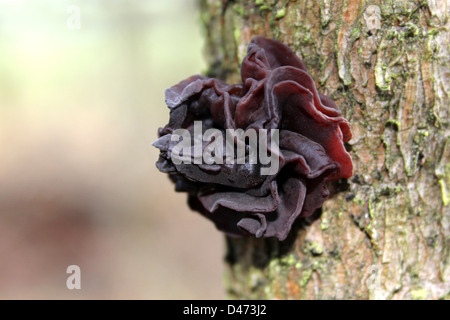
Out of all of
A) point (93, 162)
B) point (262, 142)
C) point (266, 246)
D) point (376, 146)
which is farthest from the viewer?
point (93, 162)

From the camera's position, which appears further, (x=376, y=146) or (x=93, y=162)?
(x=93, y=162)

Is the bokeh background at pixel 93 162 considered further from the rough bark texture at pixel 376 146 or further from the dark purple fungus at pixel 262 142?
the dark purple fungus at pixel 262 142

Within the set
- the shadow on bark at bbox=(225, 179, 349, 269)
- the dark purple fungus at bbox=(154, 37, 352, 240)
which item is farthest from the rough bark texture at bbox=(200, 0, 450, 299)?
the dark purple fungus at bbox=(154, 37, 352, 240)

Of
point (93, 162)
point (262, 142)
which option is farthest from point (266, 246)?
point (93, 162)

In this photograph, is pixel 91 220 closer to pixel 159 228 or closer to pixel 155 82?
pixel 159 228

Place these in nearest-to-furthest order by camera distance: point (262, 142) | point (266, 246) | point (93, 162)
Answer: point (262, 142)
point (266, 246)
point (93, 162)

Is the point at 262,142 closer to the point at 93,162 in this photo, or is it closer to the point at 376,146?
the point at 376,146

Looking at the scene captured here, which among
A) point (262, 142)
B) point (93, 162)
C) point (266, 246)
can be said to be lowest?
point (266, 246)
